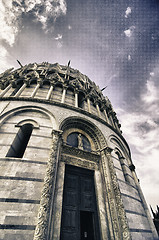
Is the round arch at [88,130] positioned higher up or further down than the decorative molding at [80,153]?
higher up

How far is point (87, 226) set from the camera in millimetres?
5047

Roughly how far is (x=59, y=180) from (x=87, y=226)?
2327mm

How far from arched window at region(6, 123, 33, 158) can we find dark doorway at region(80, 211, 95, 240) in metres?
4.10

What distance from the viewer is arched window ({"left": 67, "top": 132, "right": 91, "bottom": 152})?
6921 mm

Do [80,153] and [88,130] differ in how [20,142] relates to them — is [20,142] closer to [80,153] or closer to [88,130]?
[80,153]

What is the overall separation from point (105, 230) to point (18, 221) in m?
3.49

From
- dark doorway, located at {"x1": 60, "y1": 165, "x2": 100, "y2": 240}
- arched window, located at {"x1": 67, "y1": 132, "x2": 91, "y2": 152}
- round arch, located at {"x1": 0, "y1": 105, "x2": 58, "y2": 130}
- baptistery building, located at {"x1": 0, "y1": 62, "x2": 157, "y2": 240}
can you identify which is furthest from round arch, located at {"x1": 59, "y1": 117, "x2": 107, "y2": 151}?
dark doorway, located at {"x1": 60, "y1": 165, "x2": 100, "y2": 240}

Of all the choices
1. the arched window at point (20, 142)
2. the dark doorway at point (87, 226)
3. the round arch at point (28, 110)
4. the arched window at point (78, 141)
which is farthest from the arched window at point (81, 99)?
the dark doorway at point (87, 226)

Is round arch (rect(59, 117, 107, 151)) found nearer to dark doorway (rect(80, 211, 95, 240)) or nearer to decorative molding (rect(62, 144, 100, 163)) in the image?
decorative molding (rect(62, 144, 100, 163))

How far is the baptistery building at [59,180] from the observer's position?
149 inches

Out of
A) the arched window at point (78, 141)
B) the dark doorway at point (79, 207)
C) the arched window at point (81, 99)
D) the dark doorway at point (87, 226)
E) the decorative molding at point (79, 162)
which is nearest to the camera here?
the dark doorway at point (79, 207)

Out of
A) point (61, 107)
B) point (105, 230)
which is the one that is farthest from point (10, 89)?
point (105, 230)

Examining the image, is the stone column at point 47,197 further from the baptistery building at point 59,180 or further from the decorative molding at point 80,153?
the decorative molding at point 80,153

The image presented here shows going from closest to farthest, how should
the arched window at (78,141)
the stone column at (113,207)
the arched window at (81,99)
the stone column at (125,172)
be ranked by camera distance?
the stone column at (113,207) → the arched window at (78,141) → the stone column at (125,172) → the arched window at (81,99)
